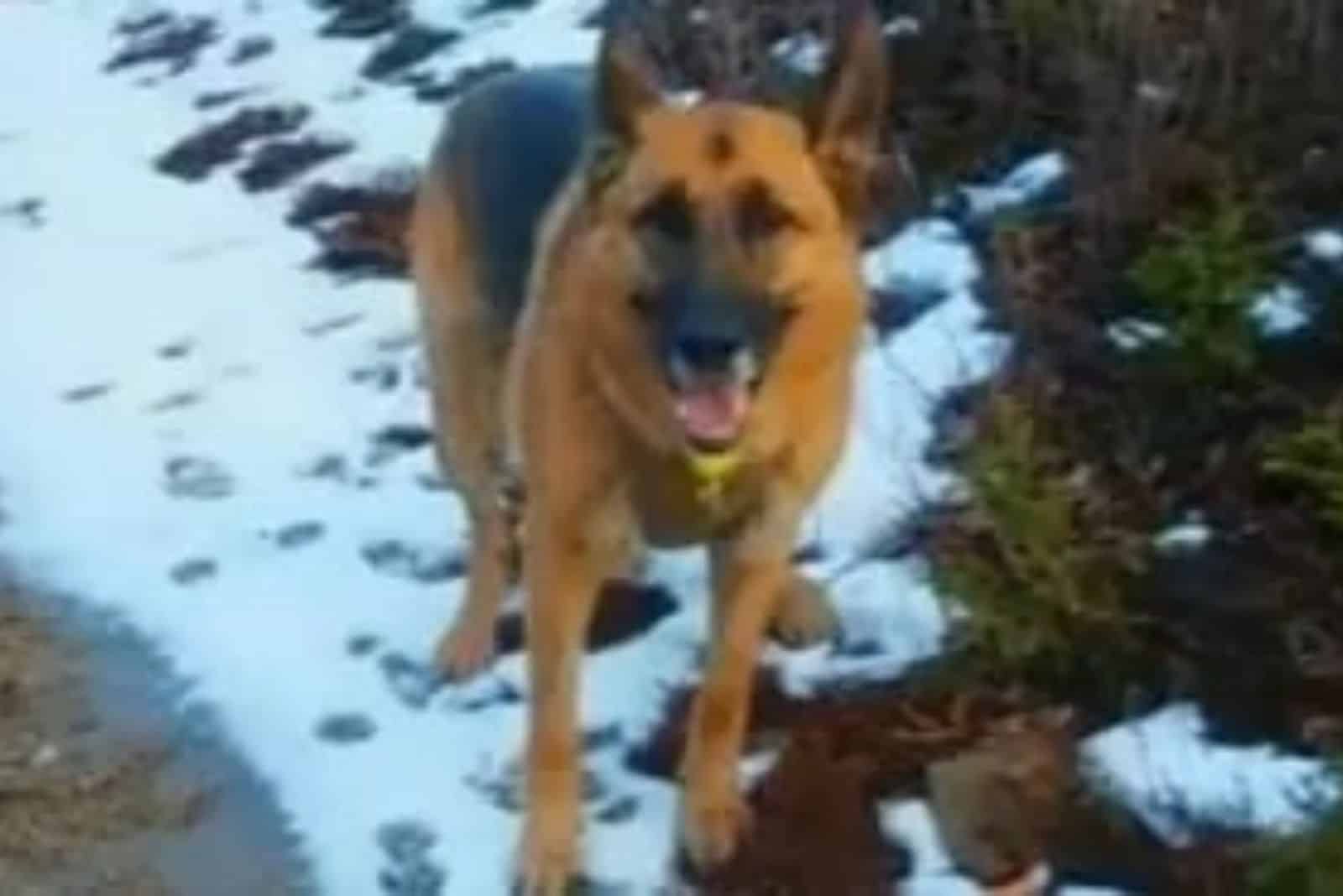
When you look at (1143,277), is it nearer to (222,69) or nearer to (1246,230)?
(1246,230)

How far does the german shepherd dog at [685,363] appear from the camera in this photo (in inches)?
205

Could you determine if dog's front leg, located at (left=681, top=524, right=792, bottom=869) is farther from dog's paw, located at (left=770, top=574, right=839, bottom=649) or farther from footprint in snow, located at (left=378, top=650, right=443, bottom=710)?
footprint in snow, located at (left=378, top=650, right=443, bottom=710)

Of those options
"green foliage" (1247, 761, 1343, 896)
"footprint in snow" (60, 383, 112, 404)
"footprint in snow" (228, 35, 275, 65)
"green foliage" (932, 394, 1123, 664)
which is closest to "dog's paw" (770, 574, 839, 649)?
"green foliage" (932, 394, 1123, 664)

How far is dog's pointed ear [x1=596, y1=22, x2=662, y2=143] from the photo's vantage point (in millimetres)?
5379

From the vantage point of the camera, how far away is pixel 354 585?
6887 millimetres

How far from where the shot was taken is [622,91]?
5.41 metres

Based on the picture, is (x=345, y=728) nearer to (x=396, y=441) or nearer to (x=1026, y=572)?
(x=1026, y=572)

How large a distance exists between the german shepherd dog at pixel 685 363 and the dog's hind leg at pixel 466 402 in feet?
0.77

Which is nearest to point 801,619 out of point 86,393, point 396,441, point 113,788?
point 113,788

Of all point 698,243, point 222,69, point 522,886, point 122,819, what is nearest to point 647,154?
point 698,243

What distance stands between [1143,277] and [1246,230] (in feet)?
0.97

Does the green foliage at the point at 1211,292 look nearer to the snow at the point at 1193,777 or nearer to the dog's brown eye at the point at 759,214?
the snow at the point at 1193,777

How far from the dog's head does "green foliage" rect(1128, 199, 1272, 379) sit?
1.20m

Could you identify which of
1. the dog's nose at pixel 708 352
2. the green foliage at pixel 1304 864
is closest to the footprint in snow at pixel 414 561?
the dog's nose at pixel 708 352
